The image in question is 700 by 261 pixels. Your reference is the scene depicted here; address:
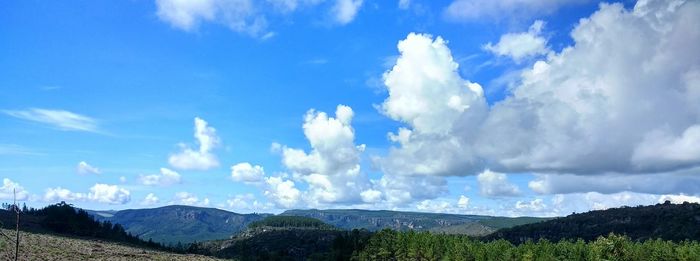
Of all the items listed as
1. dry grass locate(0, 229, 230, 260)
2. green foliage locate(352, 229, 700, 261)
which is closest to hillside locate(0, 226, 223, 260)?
dry grass locate(0, 229, 230, 260)

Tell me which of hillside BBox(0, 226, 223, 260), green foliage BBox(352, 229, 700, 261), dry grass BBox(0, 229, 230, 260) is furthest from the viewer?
green foliage BBox(352, 229, 700, 261)

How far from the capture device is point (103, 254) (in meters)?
146

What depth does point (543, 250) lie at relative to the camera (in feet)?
495

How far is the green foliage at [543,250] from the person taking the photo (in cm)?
13800

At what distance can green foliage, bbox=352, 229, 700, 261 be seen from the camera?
138000 millimetres

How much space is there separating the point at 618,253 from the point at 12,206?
426 feet

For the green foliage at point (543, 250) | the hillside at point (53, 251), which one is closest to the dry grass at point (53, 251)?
the hillside at point (53, 251)

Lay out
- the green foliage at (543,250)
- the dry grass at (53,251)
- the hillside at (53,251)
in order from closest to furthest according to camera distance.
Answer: the hillside at (53,251), the dry grass at (53,251), the green foliage at (543,250)

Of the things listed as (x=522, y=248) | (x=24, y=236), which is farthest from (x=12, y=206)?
(x=522, y=248)

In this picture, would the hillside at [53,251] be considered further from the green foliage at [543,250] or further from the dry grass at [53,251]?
the green foliage at [543,250]

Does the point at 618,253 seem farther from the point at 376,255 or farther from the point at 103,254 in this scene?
the point at 103,254

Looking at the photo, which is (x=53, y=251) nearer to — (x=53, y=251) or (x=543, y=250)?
(x=53, y=251)

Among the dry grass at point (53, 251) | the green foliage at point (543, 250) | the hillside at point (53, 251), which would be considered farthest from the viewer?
the green foliage at point (543, 250)

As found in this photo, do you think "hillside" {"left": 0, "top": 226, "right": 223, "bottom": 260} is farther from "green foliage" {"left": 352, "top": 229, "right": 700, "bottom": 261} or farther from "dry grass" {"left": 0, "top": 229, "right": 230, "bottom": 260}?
"green foliage" {"left": 352, "top": 229, "right": 700, "bottom": 261}
